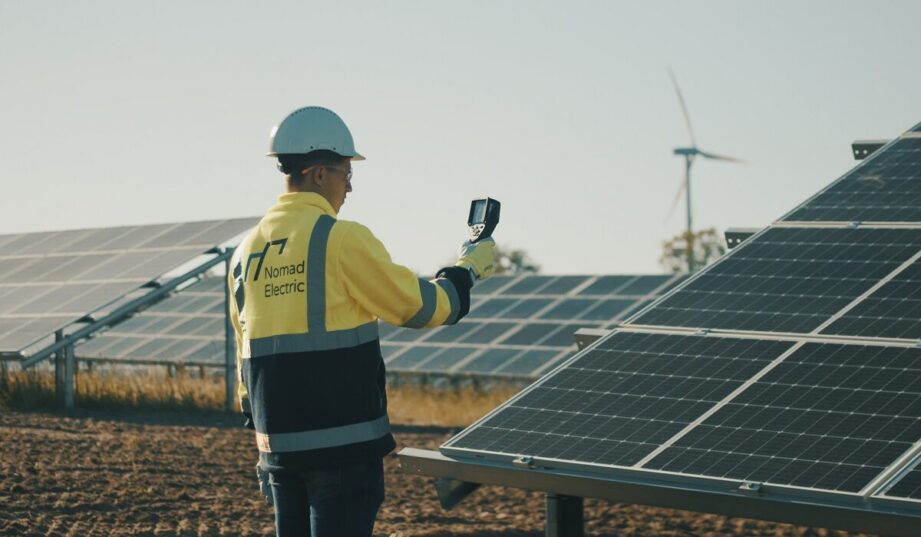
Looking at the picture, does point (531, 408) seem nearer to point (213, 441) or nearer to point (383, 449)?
point (383, 449)

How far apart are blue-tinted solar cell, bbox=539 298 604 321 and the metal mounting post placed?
72.2 feet

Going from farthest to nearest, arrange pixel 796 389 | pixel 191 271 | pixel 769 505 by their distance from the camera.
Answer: pixel 191 271 → pixel 796 389 → pixel 769 505

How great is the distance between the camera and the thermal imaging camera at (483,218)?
230 inches

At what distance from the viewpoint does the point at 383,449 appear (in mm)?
5230

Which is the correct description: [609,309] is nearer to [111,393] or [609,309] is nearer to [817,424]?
[111,393]

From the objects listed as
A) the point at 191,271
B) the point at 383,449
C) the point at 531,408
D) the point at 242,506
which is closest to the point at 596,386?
the point at 531,408

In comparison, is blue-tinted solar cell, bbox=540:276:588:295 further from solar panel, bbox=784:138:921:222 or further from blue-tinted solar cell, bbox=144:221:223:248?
solar panel, bbox=784:138:921:222

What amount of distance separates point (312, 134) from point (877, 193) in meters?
5.73

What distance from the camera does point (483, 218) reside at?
585 cm

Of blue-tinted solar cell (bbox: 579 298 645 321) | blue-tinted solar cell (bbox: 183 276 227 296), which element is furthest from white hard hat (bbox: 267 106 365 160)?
blue-tinted solar cell (bbox: 183 276 227 296)

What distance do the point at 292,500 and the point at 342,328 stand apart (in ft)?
2.41

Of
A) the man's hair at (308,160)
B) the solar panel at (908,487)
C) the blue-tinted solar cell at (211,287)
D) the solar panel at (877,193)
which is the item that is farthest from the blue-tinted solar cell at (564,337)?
the man's hair at (308,160)

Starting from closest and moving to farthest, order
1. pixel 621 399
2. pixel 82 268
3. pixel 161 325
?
1. pixel 621 399
2. pixel 82 268
3. pixel 161 325

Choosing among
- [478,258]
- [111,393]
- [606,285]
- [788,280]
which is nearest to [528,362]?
[606,285]
